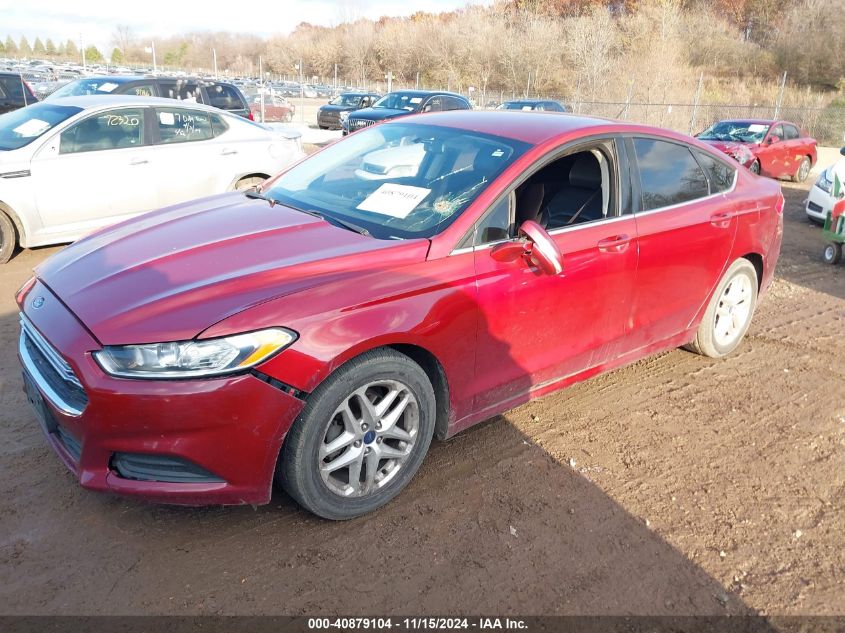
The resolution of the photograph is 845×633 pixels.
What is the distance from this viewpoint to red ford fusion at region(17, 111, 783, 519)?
2.45m

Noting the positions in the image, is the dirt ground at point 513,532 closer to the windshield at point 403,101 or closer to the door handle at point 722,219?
the door handle at point 722,219

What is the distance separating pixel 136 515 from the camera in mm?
2881

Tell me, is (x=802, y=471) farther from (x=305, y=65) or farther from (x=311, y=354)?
(x=305, y=65)

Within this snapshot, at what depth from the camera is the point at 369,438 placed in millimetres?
2840

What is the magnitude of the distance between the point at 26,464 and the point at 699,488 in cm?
337

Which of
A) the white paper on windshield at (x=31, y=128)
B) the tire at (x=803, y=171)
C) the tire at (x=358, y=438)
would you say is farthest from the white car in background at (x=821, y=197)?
the white paper on windshield at (x=31, y=128)

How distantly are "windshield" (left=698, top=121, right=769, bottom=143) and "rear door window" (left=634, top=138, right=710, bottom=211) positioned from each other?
12.5 m

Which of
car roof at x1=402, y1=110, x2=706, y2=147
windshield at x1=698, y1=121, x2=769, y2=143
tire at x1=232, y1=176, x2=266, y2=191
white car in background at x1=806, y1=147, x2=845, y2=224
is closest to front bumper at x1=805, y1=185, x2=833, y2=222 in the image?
white car in background at x1=806, y1=147, x2=845, y2=224

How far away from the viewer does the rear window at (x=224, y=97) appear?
12219 mm

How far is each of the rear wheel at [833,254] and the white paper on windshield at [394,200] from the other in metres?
6.72

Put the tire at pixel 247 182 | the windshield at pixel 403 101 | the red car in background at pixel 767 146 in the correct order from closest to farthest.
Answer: the tire at pixel 247 182 → the red car in background at pixel 767 146 → the windshield at pixel 403 101

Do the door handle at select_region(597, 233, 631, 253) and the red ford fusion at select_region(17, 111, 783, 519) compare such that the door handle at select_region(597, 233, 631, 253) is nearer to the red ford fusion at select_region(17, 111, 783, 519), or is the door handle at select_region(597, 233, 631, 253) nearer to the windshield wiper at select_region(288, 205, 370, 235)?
the red ford fusion at select_region(17, 111, 783, 519)

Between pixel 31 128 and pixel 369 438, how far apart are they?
583 centimetres

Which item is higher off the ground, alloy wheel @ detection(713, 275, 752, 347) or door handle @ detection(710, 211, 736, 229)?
door handle @ detection(710, 211, 736, 229)
